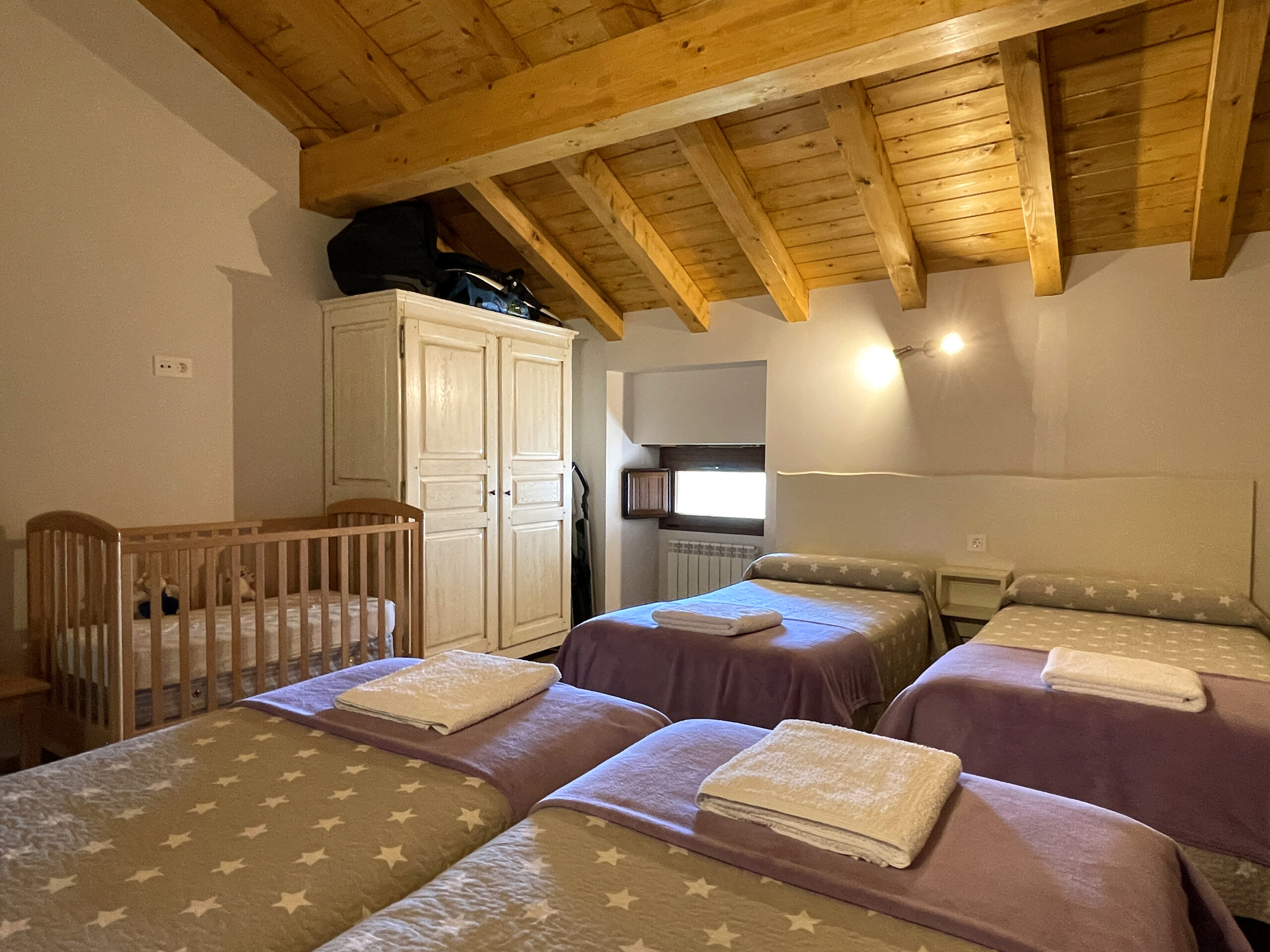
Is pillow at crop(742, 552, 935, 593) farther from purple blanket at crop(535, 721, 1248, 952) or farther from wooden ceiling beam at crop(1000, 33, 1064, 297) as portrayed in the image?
purple blanket at crop(535, 721, 1248, 952)

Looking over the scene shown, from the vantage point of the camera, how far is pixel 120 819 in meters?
1.18

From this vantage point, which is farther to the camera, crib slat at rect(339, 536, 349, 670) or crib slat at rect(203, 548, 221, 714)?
crib slat at rect(339, 536, 349, 670)

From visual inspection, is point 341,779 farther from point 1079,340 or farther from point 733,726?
point 1079,340

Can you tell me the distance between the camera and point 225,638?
261 cm

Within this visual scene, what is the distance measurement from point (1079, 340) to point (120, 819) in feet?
12.0

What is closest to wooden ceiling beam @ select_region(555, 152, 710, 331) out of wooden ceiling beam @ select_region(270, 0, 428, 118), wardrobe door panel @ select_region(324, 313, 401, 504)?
wooden ceiling beam @ select_region(270, 0, 428, 118)

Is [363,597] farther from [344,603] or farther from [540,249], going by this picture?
[540,249]

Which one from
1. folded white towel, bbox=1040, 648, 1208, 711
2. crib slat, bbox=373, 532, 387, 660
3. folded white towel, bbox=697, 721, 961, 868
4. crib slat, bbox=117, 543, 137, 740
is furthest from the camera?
crib slat, bbox=373, 532, 387, 660

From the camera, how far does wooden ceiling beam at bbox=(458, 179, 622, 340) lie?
140 inches

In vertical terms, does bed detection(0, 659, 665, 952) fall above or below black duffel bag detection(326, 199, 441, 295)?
below

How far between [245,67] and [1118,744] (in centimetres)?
395

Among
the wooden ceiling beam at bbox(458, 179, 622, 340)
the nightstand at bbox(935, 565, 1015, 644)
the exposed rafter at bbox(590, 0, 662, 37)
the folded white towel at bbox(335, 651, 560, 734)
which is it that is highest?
the exposed rafter at bbox(590, 0, 662, 37)

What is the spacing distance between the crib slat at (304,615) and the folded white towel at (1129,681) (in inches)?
91.5

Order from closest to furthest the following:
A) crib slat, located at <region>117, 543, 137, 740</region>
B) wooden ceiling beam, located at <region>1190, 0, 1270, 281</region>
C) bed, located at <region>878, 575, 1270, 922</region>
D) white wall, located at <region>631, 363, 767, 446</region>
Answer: bed, located at <region>878, 575, 1270, 922</region> → wooden ceiling beam, located at <region>1190, 0, 1270, 281</region> → crib slat, located at <region>117, 543, 137, 740</region> → white wall, located at <region>631, 363, 767, 446</region>
